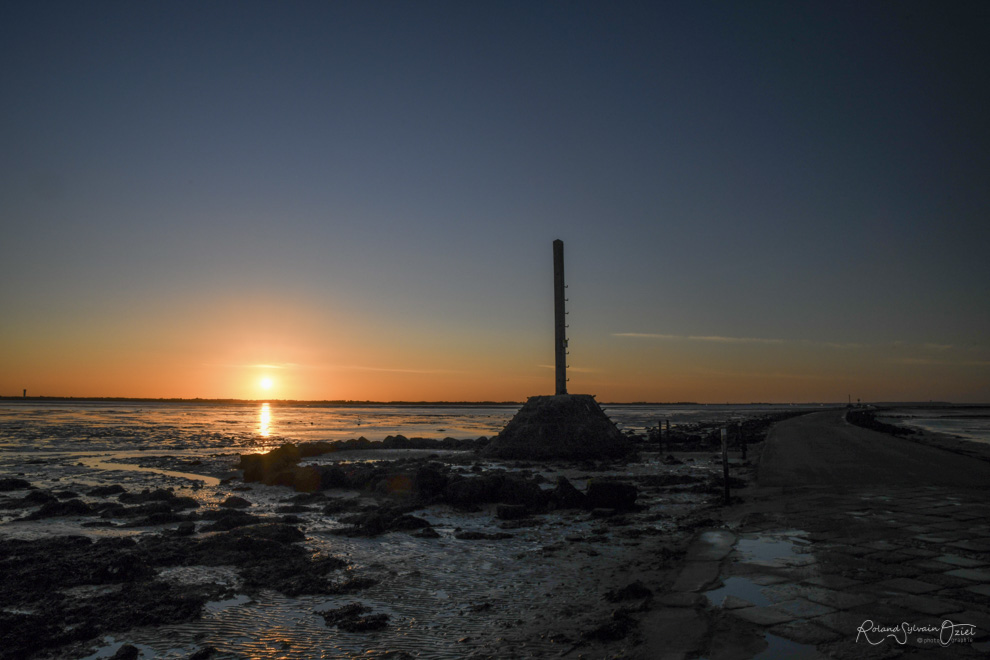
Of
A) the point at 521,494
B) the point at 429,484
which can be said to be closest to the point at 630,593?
the point at 521,494

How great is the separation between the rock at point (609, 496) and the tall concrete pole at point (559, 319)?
13826mm

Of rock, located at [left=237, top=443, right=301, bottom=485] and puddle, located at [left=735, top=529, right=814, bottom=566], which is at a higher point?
puddle, located at [left=735, top=529, right=814, bottom=566]

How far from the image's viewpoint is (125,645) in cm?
473

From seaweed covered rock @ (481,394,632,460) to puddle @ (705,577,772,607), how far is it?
16.1 meters

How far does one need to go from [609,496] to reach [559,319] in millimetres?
14885

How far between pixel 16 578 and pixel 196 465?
13861mm

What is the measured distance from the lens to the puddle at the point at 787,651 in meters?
4.01

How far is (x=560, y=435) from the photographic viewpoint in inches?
890

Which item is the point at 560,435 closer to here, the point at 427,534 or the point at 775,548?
the point at 427,534

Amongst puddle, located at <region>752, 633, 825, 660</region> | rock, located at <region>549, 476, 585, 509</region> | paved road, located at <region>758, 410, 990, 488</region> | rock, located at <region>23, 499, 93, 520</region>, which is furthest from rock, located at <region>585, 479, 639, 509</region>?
rock, located at <region>23, 499, 93, 520</region>

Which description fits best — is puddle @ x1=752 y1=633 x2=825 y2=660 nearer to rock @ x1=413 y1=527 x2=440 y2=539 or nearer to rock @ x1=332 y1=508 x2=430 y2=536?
rock @ x1=413 y1=527 x2=440 y2=539

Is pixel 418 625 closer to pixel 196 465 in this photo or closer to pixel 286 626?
pixel 286 626

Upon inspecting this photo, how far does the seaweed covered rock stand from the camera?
2220 cm

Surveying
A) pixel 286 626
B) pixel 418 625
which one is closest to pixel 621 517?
pixel 418 625
